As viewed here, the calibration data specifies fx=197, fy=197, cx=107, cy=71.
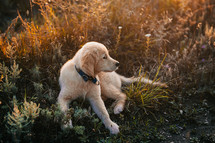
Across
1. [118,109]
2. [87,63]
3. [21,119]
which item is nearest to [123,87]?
[118,109]

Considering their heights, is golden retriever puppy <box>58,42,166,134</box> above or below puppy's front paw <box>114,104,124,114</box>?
above

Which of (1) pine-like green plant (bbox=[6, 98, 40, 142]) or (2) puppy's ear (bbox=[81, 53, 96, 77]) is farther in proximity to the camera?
(2) puppy's ear (bbox=[81, 53, 96, 77])

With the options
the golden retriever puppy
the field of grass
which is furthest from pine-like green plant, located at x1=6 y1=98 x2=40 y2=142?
the golden retriever puppy

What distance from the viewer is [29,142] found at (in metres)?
2.23

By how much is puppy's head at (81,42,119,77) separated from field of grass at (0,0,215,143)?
1.85ft

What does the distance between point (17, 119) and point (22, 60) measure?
1561mm

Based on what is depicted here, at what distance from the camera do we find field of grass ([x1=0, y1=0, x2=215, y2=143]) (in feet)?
8.09

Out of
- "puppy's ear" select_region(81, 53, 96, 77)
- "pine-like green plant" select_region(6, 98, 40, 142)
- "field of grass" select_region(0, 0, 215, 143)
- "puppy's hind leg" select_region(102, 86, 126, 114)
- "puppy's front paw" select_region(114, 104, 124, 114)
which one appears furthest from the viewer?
"puppy's hind leg" select_region(102, 86, 126, 114)

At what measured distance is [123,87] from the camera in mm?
3637

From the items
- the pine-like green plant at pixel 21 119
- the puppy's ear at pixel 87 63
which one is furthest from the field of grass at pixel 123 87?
the puppy's ear at pixel 87 63

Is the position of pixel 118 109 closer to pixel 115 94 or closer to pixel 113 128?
pixel 115 94

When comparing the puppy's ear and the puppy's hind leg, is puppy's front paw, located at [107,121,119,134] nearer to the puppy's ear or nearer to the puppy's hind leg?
the puppy's hind leg

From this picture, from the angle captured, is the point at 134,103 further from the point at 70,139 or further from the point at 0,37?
the point at 0,37

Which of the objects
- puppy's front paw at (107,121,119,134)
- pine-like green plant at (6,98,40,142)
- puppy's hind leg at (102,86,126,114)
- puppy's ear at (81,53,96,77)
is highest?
puppy's ear at (81,53,96,77)
